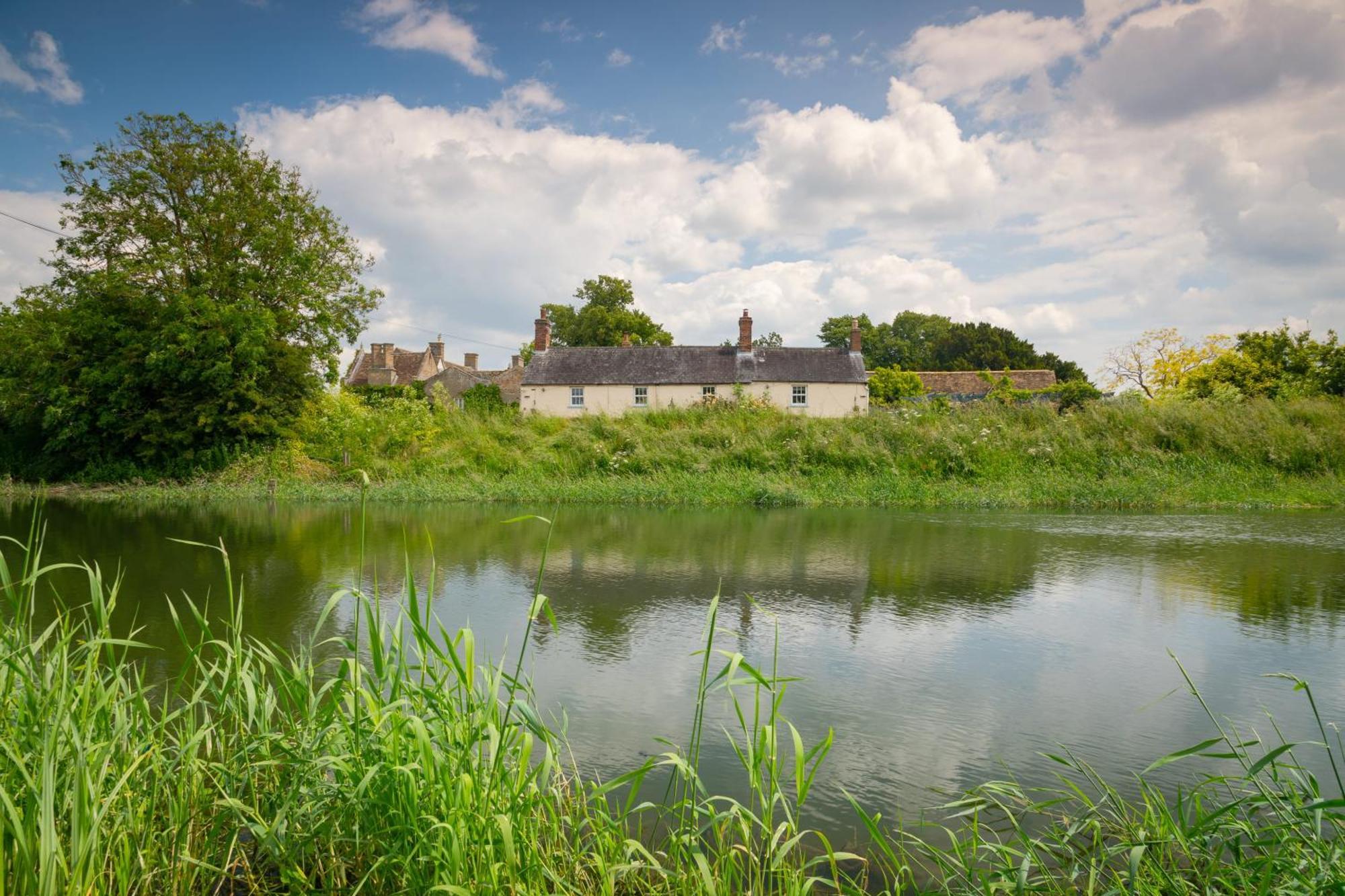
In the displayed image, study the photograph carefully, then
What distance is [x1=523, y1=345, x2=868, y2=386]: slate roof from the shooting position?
39.9 meters

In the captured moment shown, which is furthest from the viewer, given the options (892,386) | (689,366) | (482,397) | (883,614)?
(892,386)

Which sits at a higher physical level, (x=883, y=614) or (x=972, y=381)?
(x=972, y=381)

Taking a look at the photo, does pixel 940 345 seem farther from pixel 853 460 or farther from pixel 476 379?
pixel 853 460

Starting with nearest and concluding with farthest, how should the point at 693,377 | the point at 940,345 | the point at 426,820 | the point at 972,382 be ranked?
the point at 426,820 → the point at 693,377 → the point at 972,382 → the point at 940,345

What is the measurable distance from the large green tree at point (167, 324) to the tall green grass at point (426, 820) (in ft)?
66.0

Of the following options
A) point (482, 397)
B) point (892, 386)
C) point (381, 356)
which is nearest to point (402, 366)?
point (381, 356)

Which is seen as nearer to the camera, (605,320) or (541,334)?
(541,334)

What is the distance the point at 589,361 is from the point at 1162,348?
3237 centimetres

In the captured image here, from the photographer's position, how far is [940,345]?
66750 mm

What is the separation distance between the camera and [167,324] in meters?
20.4

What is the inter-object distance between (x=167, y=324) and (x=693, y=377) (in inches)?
953

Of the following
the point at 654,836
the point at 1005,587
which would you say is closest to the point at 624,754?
the point at 654,836

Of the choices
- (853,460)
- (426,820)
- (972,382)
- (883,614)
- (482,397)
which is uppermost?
(972,382)

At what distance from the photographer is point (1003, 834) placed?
3303 millimetres
